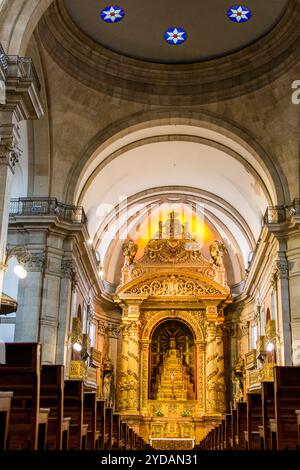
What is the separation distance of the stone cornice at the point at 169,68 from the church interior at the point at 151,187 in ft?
0.15

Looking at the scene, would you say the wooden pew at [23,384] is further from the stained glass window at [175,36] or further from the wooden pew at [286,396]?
the stained glass window at [175,36]

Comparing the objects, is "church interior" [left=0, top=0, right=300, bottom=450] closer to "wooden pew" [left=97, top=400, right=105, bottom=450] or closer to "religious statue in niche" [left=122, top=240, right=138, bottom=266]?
"wooden pew" [left=97, top=400, right=105, bottom=450]

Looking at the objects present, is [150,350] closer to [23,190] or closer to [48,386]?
[23,190]

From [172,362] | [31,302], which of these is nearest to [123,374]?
[172,362]

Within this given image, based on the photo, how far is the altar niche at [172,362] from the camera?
25625 mm

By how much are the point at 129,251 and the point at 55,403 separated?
63.8 feet

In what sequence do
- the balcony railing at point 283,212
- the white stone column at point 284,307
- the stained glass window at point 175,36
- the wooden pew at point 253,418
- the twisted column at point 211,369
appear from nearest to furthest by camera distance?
the wooden pew at point 253,418, the white stone column at point 284,307, the stained glass window at point 175,36, the balcony railing at point 283,212, the twisted column at point 211,369

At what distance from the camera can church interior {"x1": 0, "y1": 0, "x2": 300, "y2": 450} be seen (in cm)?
1602

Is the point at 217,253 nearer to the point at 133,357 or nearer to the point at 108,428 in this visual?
the point at 133,357

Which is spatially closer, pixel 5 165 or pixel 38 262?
→ pixel 5 165

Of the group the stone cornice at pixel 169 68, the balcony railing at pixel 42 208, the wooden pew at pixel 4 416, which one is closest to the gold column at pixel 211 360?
the balcony railing at pixel 42 208

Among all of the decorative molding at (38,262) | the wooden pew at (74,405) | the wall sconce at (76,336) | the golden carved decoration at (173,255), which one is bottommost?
the wooden pew at (74,405)

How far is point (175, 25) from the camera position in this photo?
17078mm
